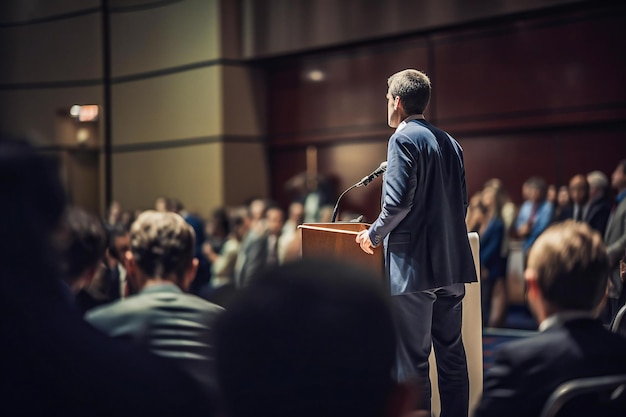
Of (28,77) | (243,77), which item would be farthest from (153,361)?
(28,77)

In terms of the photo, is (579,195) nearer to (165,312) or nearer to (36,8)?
(165,312)

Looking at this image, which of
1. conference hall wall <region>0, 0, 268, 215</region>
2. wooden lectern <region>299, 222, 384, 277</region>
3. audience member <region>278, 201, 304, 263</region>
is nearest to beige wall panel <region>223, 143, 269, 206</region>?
conference hall wall <region>0, 0, 268, 215</region>

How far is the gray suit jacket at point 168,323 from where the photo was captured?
1816 millimetres

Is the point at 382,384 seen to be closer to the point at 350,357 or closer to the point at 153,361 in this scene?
the point at 350,357

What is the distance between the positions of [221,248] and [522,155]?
3.17 meters

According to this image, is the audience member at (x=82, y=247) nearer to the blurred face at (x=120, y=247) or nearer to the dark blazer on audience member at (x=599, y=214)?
the blurred face at (x=120, y=247)

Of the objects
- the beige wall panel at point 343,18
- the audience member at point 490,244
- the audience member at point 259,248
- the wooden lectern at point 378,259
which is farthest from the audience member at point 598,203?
the wooden lectern at point 378,259

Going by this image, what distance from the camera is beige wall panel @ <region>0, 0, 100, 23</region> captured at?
12227mm

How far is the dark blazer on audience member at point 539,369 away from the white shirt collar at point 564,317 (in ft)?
0.16

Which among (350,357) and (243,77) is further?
(243,77)

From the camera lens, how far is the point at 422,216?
10.7 feet

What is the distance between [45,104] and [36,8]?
142 cm

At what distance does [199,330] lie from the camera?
1.88 metres

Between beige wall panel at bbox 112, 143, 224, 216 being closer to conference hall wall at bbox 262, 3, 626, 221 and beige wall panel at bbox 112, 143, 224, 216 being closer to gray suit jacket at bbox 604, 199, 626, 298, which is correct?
conference hall wall at bbox 262, 3, 626, 221
